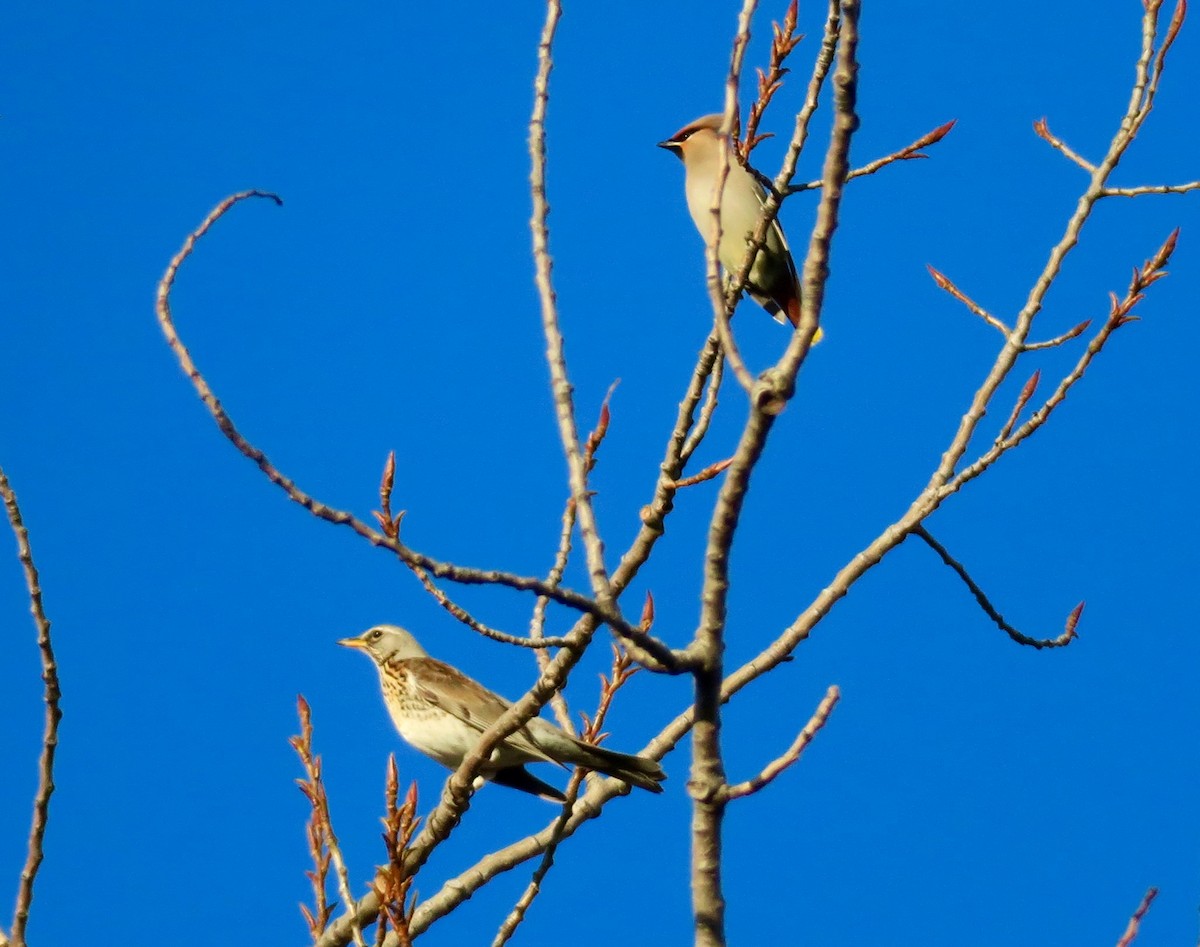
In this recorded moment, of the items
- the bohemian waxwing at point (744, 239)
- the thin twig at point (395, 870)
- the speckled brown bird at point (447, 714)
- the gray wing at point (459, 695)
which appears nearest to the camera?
the thin twig at point (395, 870)

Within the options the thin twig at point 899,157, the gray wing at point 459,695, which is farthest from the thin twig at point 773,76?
the gray wing at point 459,695

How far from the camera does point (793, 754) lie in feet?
8.11

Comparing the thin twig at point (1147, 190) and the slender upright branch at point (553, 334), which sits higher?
the thin twig at point (1147, 190)

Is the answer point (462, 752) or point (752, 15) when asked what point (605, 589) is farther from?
point (462, 752)

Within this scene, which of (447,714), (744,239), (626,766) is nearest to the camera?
(626,766)

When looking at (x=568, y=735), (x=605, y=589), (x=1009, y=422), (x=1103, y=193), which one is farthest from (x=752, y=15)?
(x=568, y=735)

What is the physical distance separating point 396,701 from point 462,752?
0.56 meters

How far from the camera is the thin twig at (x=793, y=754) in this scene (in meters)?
2.38

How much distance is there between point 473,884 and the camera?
4934 mm

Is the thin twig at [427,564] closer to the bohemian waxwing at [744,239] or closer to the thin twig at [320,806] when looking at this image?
the thin twig at [320,806]

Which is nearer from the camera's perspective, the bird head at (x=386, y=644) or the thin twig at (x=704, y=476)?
the thin twig at (x=704, y=476)

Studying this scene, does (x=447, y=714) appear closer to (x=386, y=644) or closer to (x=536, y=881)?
(x=386, y=644)

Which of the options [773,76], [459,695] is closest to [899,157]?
[773,76]

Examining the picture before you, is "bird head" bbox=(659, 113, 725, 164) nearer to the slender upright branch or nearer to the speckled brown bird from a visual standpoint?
the speckled brown bird
